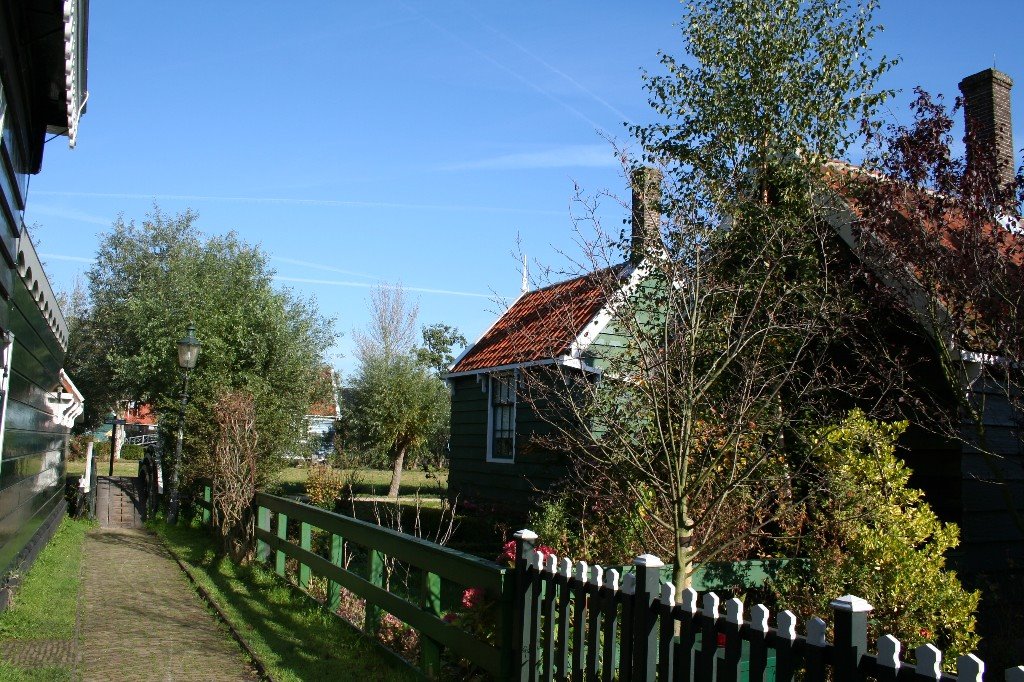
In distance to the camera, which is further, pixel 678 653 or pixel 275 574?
pixel 275 574

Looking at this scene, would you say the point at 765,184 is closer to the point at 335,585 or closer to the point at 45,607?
the point at 335,585

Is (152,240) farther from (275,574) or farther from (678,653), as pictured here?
(678,653)

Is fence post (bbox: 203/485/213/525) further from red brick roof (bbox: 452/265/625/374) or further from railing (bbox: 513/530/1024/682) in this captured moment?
railing (bbox: 513/530/1024/682)

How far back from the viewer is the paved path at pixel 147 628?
6.36m

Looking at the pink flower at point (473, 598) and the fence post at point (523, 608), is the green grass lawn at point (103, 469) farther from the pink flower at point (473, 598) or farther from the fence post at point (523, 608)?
the fence post at point (523, 608)

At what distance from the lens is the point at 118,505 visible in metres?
17.3

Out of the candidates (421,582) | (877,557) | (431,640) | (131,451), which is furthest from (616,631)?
(131,451)

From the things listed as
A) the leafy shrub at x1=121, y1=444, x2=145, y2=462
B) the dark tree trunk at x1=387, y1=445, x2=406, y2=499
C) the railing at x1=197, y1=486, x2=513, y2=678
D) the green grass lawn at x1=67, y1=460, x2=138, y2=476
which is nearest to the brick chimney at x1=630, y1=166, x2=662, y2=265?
the railing at x1=197, y1=486, x2=513, y2=678

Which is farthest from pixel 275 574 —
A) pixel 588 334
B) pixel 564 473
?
pixel 588 334

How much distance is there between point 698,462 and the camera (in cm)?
823

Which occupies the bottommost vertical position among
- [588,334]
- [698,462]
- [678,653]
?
[678,653]

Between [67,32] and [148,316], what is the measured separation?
15.9 metres

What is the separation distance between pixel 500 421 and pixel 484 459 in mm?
845

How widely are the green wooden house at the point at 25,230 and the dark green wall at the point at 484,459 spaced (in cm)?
656
